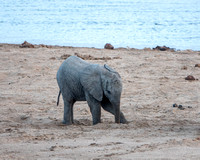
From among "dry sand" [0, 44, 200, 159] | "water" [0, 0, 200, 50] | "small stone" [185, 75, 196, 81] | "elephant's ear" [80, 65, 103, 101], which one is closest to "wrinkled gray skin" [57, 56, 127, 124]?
"elephant's ear" [80, 65, 103, 101]

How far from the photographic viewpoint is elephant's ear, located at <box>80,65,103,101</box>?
276 inches

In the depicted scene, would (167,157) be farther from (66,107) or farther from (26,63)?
(26,63)

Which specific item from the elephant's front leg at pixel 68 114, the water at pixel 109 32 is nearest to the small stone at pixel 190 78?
the elephant's front leg at pixel 68 114

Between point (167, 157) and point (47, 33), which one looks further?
point (47, 33)

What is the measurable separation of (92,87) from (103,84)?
0.70 feet

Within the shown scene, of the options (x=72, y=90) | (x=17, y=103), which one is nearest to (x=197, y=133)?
(x=72, y=90)

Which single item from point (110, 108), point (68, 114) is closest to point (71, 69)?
point (68, 114)

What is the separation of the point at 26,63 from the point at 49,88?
306cm

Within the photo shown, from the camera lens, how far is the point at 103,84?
6.93m

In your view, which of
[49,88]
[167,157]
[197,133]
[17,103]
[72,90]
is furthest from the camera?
[49,88]

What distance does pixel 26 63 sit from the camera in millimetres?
13180

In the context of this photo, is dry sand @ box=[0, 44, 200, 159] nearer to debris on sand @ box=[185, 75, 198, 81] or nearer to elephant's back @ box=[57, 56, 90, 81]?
debris on sand @ box=[185, 75, 198, 81]

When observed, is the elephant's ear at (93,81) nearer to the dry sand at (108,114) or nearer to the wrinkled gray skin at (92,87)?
the wrinkled gray skin at (92,87)

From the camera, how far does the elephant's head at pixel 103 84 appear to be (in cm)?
682
